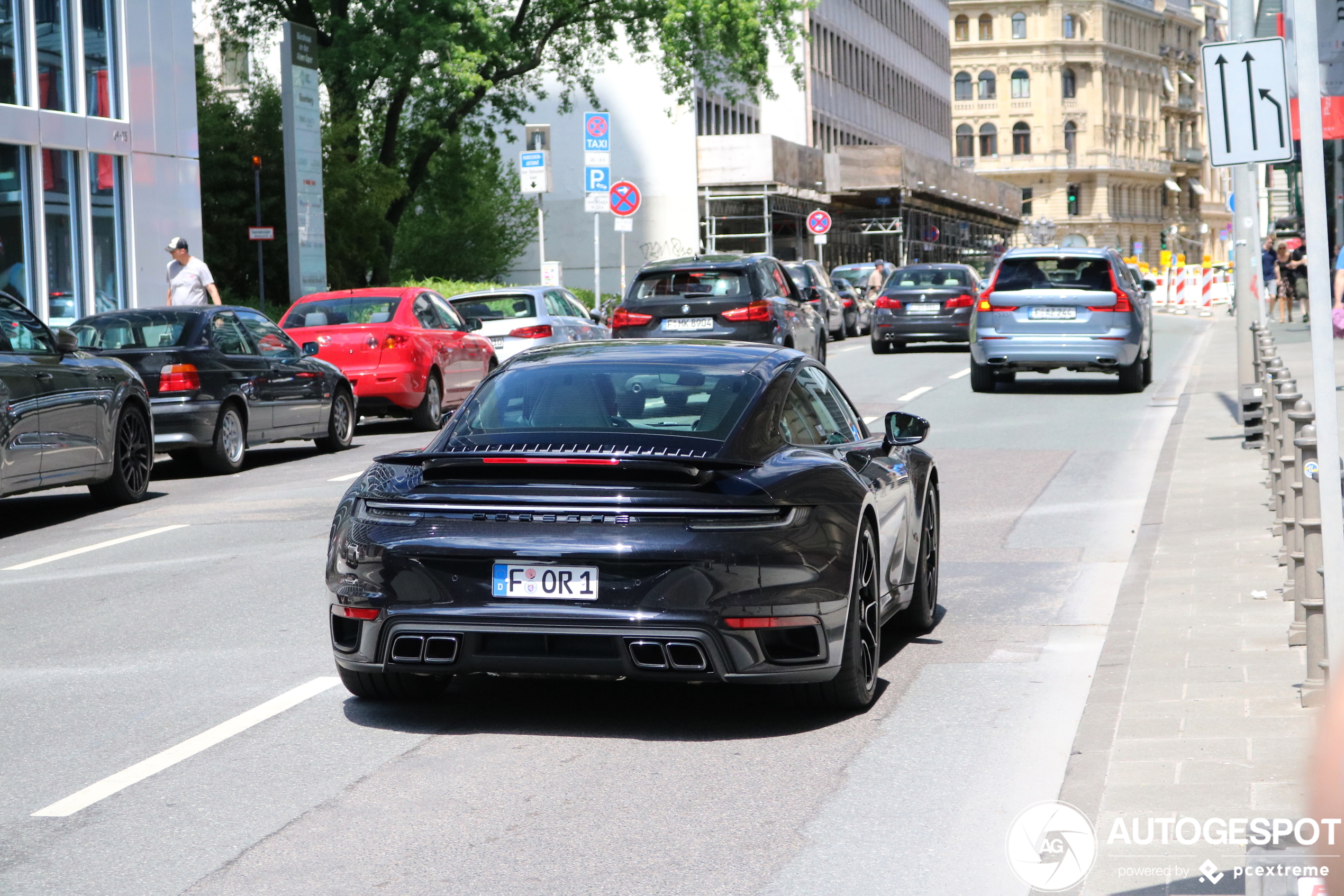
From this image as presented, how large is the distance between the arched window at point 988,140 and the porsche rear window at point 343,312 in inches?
4912

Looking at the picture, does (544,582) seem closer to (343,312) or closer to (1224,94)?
(1224,94)

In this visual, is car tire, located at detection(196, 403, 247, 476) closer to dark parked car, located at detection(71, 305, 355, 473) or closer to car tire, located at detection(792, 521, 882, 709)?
dark parked car, located at detection(71, 305, 355, 473)

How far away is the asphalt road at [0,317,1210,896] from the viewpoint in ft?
16.0

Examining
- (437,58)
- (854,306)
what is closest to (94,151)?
(437,58)

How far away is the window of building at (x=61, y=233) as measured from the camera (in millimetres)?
26969

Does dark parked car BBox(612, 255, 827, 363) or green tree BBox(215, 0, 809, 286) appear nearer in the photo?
dark parked car BBox(612, 255, 827, 363)

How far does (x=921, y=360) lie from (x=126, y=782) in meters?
26.8

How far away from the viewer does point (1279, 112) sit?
7.96 metres

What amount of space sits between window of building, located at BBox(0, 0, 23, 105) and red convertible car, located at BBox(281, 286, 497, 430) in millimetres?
7643

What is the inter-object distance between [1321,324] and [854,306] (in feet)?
129

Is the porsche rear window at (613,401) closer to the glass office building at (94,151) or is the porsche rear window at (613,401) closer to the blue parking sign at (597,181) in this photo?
the glass office building at (94,151)

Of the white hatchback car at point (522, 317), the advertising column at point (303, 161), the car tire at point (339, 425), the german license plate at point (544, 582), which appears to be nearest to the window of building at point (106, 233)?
the advertising column at point (303, 161)

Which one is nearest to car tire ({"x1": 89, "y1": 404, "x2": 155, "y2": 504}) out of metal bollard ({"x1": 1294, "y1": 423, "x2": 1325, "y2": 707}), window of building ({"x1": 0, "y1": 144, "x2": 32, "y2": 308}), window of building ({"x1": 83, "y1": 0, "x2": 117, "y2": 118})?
metal bollard ({"x1": 1294, "y1": 423, "x2": 1325, "y2": 707})

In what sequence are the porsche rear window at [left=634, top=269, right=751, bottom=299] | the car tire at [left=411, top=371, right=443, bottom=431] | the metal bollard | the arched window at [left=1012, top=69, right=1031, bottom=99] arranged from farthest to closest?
1. the arched window at [left=1012, top=69, right=1031, bottom=99]
2. the porsche rear window at [left=634, top=269, right=751, bottom=299]
3. the car tire at [left=411, top=371, right=443, bottom=431]
4. the metal bollard
